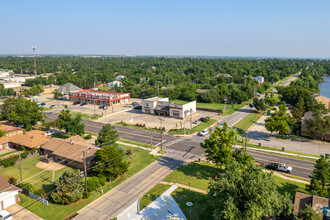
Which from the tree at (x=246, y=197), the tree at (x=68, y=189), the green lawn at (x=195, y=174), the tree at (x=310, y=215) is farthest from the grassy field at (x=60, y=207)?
the tree at (x=310, y=215)

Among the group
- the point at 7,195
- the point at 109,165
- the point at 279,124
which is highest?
the point at 279,124

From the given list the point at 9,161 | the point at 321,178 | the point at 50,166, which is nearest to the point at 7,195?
the point at 50,166

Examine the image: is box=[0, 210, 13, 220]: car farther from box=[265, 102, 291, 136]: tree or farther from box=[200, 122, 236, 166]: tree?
box=[265, 102, 291, 136]: tree

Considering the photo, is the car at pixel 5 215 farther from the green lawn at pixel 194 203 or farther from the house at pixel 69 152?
the green lawn at pixel 194 203

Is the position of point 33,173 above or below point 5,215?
below

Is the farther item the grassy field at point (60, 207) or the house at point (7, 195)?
the house at point (7, 195)

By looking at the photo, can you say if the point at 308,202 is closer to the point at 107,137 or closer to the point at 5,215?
the point at 107,137

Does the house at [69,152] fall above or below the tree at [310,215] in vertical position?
below
